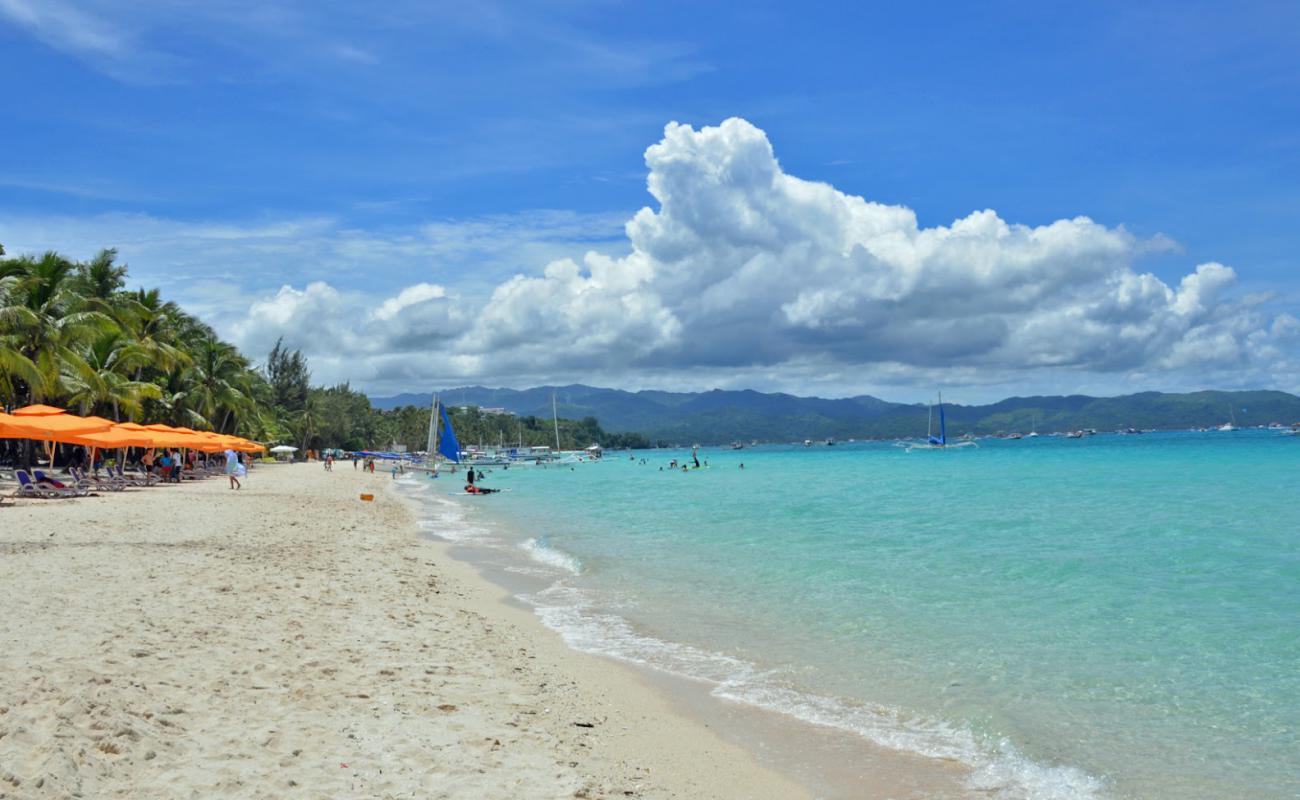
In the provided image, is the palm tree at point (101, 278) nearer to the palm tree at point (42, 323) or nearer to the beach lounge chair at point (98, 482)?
the palm tree at point (42, 323)

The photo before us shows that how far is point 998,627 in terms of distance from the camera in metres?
11.3

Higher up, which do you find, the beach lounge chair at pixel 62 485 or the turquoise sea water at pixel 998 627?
the beach lounge chair at pixel 62 485

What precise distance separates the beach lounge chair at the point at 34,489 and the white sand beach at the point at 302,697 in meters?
12.8

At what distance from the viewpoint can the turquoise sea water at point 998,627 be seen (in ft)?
23.1

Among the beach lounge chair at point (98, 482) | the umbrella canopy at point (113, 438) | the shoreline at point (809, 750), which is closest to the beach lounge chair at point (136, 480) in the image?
the beach lounge chair at point (98, 482)

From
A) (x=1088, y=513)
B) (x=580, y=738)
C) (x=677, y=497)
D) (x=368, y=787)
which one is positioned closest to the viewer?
(x=368, y=787)

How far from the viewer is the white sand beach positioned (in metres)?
4.95

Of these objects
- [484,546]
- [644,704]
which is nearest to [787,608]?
[644,704]

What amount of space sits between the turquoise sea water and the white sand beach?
154 centimetres

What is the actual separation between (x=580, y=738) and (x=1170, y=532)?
20.0 m

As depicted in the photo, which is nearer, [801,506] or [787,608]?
[787,608]

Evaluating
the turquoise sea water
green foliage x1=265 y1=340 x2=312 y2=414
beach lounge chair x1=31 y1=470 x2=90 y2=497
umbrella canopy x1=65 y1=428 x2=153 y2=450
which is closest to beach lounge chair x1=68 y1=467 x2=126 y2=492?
beach lounge chair x1=31 y1=470 x2=90 y2=497

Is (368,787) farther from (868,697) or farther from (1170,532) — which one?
(1170,532)

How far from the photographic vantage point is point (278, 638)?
27.2 feet
